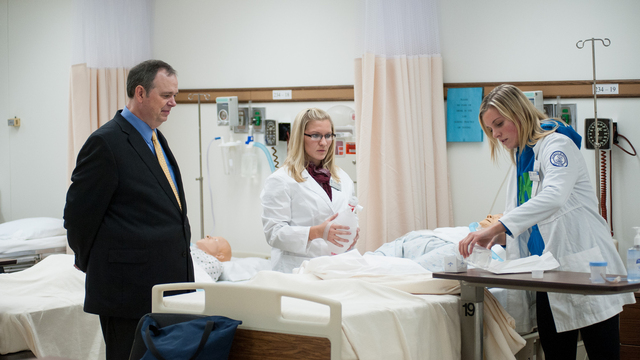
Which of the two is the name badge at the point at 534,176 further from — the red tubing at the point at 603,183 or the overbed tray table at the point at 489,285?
the red tubing at the point at 603,183

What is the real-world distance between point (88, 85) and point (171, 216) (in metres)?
2.85

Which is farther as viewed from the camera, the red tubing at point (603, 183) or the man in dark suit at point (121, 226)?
the red tubing at point (603, 183)

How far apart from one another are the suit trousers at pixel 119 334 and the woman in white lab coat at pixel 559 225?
48.1 inches

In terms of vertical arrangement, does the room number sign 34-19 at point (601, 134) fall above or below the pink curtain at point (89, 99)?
below

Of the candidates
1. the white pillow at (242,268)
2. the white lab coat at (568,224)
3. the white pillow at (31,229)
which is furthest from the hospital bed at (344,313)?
the white pillow at (31,229)

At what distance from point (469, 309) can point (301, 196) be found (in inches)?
38.7

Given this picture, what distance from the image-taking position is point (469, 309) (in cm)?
205

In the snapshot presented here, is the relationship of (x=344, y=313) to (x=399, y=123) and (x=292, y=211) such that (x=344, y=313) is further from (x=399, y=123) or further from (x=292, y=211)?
(x=399, y=123)

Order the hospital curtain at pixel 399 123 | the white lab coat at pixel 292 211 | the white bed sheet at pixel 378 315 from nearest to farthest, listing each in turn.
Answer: the white bed sheet at pixel 378 315 < the white lab coat at pixel 292 211 < the hospital curtain at pixel 399 123

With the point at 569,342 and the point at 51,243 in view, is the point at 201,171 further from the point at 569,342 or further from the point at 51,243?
the point at 569,342

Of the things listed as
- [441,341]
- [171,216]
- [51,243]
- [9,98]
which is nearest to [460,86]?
[441,341]

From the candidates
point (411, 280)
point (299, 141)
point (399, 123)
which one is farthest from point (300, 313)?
point (399, 123)

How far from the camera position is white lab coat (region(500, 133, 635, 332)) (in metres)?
1.94

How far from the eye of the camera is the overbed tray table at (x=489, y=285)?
5.35 feet
